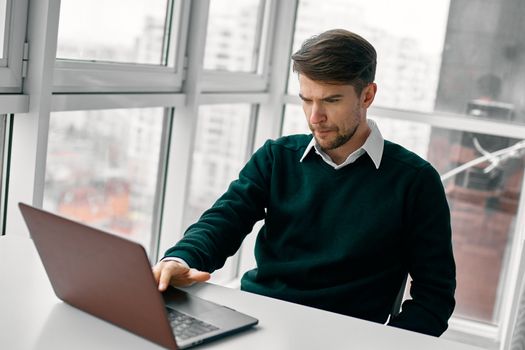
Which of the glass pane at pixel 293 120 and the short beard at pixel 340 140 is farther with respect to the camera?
the glass pane at pixel 293 120

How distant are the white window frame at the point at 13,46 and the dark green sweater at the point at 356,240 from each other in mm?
582

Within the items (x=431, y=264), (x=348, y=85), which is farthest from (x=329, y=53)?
(x=431, y=264)

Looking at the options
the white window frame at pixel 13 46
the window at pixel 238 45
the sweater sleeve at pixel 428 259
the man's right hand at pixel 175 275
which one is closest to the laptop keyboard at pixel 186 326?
the man's right hand at pixel 175 275

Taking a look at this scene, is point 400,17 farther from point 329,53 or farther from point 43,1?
point 43,1

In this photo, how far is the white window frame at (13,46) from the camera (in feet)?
5.82

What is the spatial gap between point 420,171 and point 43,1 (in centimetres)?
102

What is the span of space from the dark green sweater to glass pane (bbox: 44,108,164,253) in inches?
23.1

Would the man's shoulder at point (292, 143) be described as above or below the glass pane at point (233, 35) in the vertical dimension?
below

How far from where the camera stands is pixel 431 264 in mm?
1706

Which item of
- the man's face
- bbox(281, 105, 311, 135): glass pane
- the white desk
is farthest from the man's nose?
bbox(281, 105, 311, 135): glass pane

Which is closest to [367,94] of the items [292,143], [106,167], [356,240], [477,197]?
[292,143]

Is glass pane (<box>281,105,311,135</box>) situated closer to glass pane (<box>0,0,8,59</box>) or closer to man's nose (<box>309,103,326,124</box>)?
man's nose (<box>309,103,326,124</box>)

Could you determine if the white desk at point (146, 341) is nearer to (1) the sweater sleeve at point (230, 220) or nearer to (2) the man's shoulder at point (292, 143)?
(1) the sweater sleeve at point (230, 220)

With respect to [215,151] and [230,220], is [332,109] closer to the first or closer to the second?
[230,220]
